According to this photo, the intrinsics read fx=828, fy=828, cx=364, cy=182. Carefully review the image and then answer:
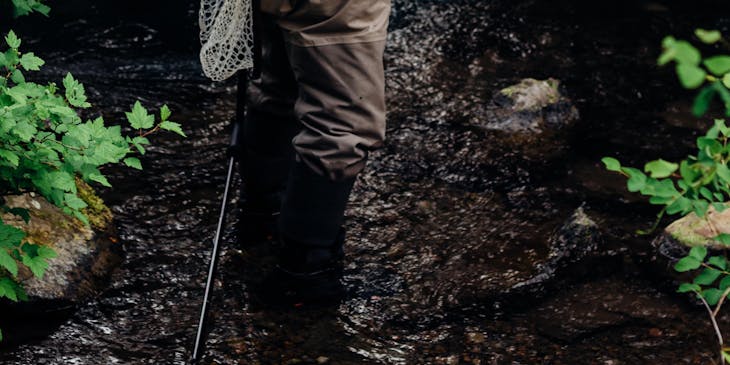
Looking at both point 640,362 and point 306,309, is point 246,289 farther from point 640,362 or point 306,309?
point 640,362

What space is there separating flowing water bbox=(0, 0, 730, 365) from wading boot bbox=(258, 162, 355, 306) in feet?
0.29

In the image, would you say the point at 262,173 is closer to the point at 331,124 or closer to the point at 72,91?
Result: the point at 331,124

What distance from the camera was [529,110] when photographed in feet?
15.6

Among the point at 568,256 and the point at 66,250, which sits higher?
the point at 66,250

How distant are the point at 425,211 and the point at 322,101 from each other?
1087 mm

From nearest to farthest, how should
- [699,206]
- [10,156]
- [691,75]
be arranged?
[691,75], [699,206], [10,156]

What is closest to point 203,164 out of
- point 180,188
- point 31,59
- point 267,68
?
point 180,188

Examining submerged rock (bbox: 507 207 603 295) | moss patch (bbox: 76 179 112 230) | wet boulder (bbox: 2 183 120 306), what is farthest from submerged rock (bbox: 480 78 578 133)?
wet boulder (bbox: 2 183 120 306)

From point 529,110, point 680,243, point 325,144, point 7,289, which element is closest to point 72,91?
point 7,289

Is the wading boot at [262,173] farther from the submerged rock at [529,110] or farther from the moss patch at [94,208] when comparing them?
the submerged rock at [529,110]

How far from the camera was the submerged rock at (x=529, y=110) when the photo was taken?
469 cm

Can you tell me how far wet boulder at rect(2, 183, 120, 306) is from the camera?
9.78ft

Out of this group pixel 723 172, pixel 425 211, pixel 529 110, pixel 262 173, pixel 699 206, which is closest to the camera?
pixel 723 172

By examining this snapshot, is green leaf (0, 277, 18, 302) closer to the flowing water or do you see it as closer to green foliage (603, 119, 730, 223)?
the flowing water
